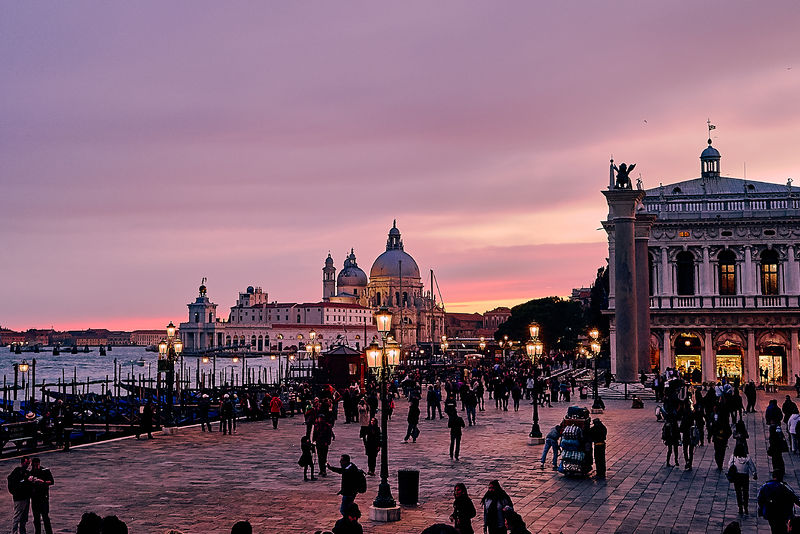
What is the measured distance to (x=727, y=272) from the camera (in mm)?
50781

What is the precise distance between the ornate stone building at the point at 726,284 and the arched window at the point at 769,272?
6 cm

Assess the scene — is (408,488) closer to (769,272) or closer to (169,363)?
(169,363)

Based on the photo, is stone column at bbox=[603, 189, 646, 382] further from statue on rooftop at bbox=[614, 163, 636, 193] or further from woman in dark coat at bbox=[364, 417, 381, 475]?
woman in dark coat at bbox=[364, 417, 381, 475]

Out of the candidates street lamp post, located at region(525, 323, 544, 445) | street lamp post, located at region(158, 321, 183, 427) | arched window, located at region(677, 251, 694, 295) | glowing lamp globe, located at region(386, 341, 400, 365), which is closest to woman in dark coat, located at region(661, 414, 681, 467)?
street lamp post, located at region(525, 323, 544, 445)

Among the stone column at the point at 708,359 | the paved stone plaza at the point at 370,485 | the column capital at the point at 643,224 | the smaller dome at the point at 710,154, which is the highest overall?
the smaller dome at the point at 710,154

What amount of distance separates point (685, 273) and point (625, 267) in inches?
724

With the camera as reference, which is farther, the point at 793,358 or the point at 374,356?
the point at 793,358

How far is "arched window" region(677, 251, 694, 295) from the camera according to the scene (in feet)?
169

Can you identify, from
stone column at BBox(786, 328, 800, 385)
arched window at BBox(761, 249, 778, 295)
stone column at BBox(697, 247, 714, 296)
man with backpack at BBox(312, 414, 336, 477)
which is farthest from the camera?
stone column at BBox(697, 247, 714, 296)

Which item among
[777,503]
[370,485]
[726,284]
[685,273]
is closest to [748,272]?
[726,284]

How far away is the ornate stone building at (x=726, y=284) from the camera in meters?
49.1

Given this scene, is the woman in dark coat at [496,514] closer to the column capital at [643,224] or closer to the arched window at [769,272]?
the column capital at [643,224]

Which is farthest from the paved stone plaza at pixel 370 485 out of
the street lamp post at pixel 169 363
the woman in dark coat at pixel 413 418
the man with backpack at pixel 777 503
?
the street lamp post at pixel 169 363

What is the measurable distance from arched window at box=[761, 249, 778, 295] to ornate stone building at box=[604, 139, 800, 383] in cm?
6
